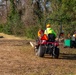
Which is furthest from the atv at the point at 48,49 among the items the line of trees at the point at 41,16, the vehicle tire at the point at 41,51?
the line of trees at the point at 41,16

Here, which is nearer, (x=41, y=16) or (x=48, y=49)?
(x=48, y=49)

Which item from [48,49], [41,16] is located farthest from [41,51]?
[41,16]

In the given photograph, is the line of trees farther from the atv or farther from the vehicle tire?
the vehicle tire

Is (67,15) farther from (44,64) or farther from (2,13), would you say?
(2,13)

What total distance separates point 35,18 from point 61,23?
11.4 meters

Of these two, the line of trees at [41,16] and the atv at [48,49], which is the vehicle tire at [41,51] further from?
the line of trees at [41,16]

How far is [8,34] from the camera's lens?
1519 inches

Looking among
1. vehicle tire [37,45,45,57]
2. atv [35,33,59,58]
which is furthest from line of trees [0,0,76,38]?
vehicle tire [37,45,45,57]

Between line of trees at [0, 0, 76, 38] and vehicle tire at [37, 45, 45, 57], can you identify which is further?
line of trees at [0, 0, 76, 38]

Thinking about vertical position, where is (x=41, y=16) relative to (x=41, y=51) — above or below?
above

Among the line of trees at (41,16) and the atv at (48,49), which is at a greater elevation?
the line of trees at (41,16)

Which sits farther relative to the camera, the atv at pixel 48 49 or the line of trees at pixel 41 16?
the line of trees at pixel 41 16

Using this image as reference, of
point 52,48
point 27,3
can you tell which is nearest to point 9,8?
point 27,3

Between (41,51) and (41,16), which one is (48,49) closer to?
(41,51)
